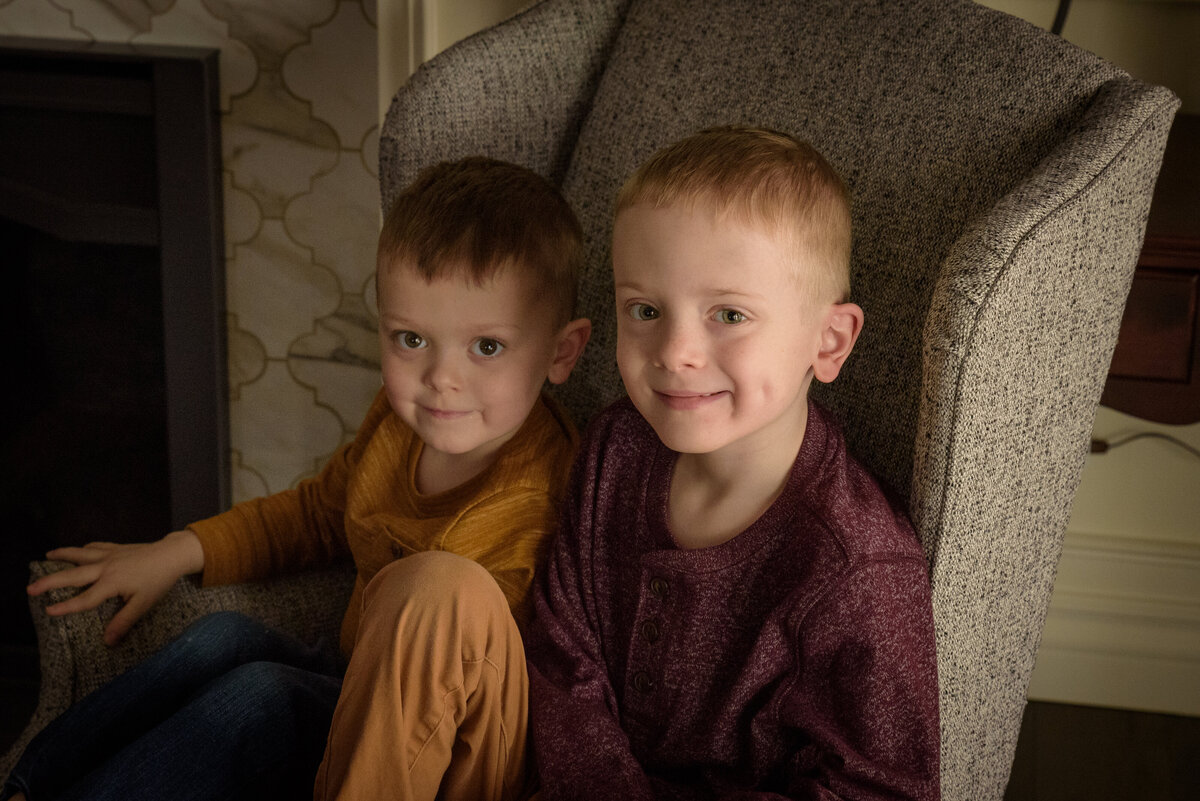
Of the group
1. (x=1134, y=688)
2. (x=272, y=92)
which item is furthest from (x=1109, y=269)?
(x=272, y=92)

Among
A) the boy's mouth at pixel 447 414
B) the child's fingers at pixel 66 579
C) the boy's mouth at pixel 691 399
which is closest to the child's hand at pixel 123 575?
the child's fingers at pixel 66 579

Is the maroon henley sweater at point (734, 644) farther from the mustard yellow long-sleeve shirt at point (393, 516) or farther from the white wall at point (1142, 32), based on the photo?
the white wall at point (1142, 32)

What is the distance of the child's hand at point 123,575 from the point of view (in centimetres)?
84

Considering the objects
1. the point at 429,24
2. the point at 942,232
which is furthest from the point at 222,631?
the point at 429,24

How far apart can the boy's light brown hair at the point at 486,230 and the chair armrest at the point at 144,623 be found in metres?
0.32

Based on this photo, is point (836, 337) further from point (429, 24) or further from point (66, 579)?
point (429, 24)

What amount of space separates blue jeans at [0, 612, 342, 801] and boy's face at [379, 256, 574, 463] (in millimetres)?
211

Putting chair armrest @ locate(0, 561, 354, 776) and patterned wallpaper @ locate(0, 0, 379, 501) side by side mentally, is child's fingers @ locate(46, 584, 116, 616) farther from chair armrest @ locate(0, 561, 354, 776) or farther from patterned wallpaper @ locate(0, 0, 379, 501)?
patterned wallpaper @ locate(0, 0, 379, 501)

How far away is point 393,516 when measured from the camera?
2.82 ft

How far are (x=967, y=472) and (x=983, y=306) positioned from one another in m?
0.11

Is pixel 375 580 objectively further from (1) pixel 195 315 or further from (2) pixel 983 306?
(1) pixel 195 315

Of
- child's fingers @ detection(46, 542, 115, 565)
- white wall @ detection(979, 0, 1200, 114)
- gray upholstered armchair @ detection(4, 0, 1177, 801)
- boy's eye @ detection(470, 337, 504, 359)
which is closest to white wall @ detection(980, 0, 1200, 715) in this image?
white wall @ detection(979, 0, 1200, 114)

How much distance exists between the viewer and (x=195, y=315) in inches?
57.4

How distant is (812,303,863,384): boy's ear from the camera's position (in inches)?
25.9
